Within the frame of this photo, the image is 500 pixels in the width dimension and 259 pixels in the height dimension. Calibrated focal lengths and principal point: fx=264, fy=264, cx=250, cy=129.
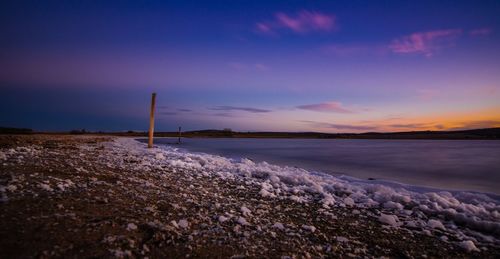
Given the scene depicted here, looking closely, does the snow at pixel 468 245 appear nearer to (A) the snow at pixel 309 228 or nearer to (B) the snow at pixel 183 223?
(A) the snow at pixel 309 228

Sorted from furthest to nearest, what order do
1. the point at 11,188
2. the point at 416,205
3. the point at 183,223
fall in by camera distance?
the point at 416,205 → the point at 11,188 → the point at 183,223

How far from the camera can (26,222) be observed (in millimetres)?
3086

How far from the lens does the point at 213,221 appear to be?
4.02m

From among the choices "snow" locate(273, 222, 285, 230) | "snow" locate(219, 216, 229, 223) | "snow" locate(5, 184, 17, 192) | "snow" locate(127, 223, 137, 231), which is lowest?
"snow" locate(273, 222, 285, 230)

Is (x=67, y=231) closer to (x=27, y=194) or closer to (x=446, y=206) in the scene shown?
(x=27, y=194)

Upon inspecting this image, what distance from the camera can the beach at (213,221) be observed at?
9.60 feet

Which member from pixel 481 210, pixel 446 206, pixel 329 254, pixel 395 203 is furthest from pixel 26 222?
pixel 481 210

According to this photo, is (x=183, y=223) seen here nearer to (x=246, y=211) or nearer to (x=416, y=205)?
(x=246, y=211)

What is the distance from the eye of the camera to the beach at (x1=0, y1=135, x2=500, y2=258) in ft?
9.60

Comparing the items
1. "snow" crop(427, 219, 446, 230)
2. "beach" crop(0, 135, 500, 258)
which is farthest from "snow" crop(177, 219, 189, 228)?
"snow" crop(427, 219, 446, 230)

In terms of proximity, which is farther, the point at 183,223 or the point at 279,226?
the point at 279,226

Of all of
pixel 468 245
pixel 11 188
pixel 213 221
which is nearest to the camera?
pixel 468 245

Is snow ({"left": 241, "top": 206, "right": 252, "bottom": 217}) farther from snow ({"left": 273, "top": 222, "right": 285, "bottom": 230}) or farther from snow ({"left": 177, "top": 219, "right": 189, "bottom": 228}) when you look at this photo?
snow ({"left": 177, "top": 219, "right": 189, "bottom": 228})

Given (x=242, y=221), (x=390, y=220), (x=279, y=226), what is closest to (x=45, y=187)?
(x=242, y=221)
